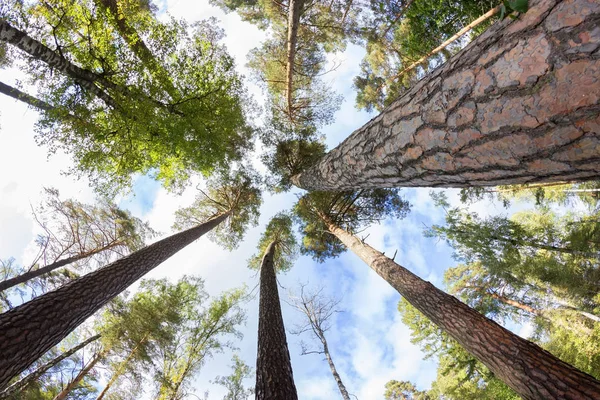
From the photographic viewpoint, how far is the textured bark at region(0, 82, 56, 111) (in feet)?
19.1

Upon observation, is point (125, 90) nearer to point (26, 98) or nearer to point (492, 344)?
point (26, 98)

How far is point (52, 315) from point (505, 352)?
5.49m

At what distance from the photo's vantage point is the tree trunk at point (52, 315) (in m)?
3.02

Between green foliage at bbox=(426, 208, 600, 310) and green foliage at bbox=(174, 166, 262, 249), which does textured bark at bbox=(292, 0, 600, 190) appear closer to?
green foliage at bbox=(426, 208, 600, 310)

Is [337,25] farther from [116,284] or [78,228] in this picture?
[78,228]

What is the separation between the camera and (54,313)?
353cm

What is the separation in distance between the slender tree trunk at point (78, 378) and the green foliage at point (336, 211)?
856cm

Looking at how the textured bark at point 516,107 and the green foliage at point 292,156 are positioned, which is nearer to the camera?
the textured bark at point 516,107

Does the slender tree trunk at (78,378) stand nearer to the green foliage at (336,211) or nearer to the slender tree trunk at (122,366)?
the slender tree trunk at (122,366)

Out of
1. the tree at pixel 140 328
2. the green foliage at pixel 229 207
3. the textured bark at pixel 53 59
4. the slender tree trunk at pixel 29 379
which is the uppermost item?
the green foliage at pixel 229 207

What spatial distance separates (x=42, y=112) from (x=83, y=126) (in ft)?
2.31

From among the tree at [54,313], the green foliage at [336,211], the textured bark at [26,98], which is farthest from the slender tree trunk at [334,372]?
the textured bark at [26,98]

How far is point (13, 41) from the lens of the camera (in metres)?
4.84

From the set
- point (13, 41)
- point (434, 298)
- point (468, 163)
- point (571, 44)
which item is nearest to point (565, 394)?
point (434, 298)
